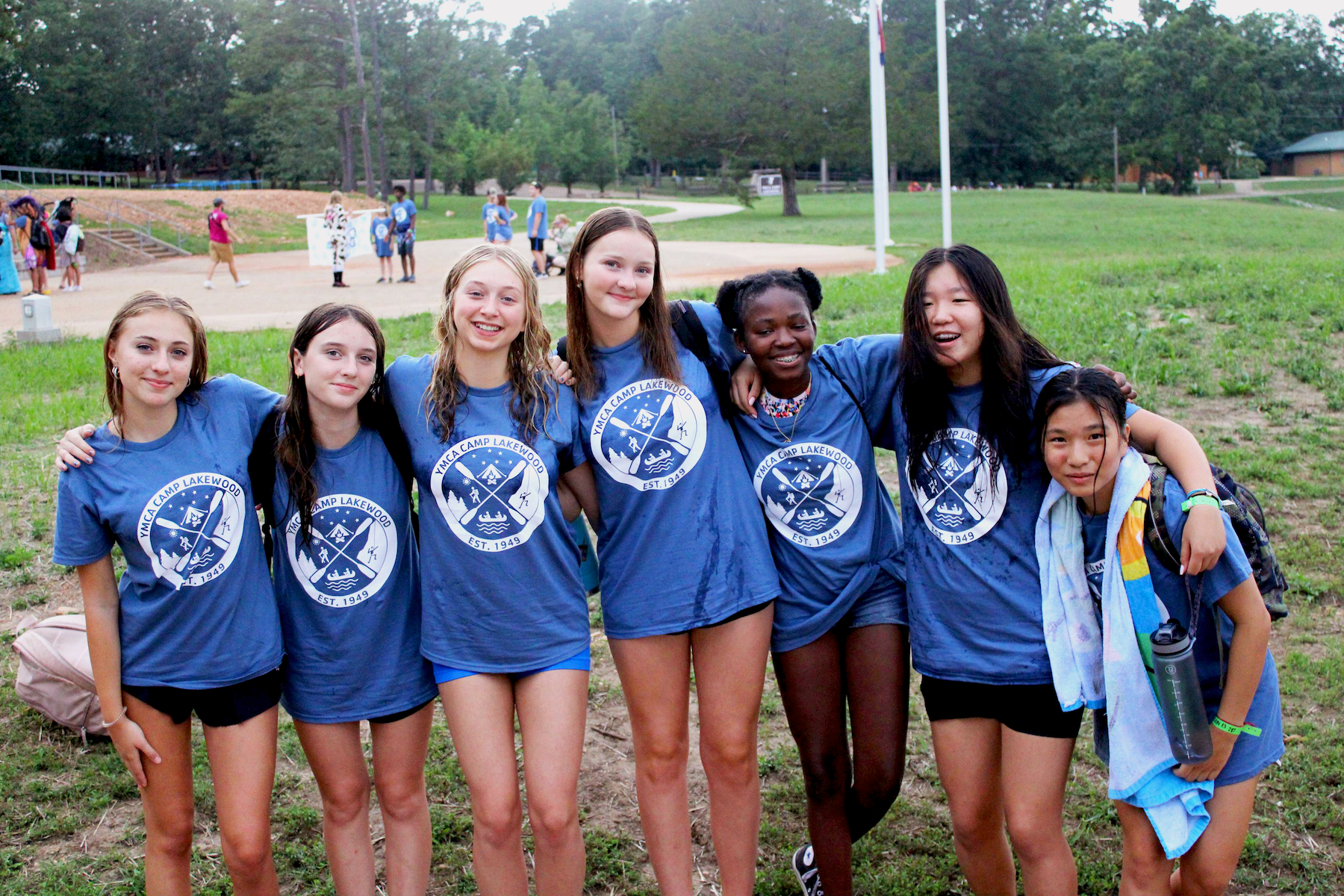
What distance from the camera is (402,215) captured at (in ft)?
63.1

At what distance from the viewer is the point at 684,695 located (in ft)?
10.8

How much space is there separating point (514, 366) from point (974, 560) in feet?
4.61

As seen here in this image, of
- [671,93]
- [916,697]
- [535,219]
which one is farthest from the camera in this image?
[671,93]

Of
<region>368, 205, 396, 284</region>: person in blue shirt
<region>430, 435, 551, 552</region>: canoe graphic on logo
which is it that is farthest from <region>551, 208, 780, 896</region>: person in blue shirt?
<region>368, 205, 396, 284</region>: person in blue shirt

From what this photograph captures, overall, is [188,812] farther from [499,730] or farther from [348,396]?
[348,396]

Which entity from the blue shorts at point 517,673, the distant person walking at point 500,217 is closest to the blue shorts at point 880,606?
the blue shorts at point 517,673

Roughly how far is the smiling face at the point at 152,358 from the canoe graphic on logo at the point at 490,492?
747mm

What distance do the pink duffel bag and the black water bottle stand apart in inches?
156

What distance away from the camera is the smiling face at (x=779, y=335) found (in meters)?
3.27

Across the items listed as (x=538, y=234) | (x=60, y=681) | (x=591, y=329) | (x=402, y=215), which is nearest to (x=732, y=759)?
(x=591, y=329)

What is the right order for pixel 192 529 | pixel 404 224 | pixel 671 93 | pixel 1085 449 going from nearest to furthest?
1. pixel 1085 449
2. pixel 192 529
3. pixel 404 224
4. pixel 671 93

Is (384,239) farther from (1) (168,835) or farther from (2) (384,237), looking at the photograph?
(1) (168,835)

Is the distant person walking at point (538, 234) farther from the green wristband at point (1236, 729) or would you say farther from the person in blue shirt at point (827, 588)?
the green wristband at point (1236, 729)

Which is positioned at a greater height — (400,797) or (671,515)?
(671,515)
